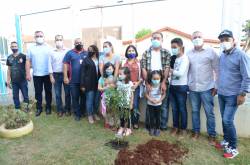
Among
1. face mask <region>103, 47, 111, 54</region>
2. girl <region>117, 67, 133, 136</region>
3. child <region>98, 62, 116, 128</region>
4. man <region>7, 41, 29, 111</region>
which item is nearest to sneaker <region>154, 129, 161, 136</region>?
girl <region>117, 67, 133, 136</region>

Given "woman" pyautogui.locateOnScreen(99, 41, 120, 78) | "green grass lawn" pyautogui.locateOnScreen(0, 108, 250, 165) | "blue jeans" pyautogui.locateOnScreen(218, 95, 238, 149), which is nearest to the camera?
"blue jeans" pyautogui.locateOnScreen(218, 95, 238, 149)

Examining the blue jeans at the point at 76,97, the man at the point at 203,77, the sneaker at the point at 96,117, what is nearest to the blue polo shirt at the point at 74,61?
the blue jeans at the point at 76,97

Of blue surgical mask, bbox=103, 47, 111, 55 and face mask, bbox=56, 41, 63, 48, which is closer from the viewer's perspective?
blue surgical mask, bbox=103, 47, 111, 55

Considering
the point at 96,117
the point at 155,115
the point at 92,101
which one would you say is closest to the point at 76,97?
the point at 92,101

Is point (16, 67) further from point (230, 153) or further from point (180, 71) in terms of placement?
point (230, 153)

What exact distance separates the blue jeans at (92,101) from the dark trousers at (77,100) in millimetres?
286

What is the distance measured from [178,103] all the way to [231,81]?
3.84 ft

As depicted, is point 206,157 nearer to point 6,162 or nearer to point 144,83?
point 144,83

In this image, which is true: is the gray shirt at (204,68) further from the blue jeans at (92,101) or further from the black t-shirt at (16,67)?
the black t-shirt at (16,67)

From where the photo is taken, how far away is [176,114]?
4.69 metres

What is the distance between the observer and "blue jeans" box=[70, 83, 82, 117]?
17.9ft

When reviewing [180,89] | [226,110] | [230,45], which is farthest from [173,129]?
[230,45]

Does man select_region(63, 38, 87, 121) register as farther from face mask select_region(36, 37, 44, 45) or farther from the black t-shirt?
the black t-shirt

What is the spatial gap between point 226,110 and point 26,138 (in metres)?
3.61
